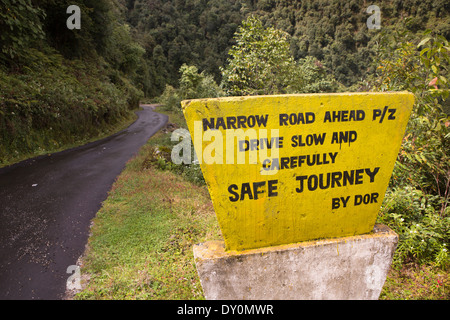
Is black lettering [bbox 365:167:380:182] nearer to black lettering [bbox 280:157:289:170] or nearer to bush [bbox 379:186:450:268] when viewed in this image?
black lettering [bbox 280:157:289:170]

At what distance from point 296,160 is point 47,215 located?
5.93 meters

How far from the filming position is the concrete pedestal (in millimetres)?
2689

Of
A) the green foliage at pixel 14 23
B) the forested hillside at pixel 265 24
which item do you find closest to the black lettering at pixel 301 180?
the green foliage at pixel 14 23

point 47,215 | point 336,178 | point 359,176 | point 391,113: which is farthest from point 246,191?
point 47,215

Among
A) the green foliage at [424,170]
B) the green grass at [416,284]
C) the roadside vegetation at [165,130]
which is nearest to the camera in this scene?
the green grass at [416,284]

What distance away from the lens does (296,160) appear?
2.66 meters

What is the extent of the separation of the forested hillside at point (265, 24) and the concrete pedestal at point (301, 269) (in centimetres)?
5490

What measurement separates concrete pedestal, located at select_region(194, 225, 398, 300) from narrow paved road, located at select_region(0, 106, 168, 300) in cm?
273

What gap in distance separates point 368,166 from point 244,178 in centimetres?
137

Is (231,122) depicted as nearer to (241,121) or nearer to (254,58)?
(241,121)

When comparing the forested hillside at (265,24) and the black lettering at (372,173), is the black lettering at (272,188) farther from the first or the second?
the forested hillside at (265,24)

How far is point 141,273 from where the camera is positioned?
14.3 feet

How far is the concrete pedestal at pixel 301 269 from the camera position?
2.69m
